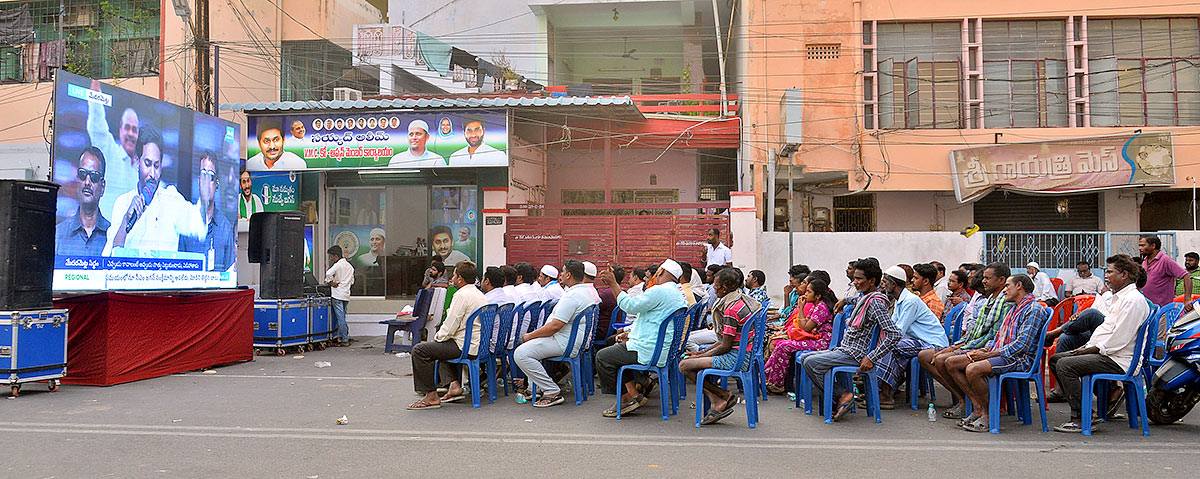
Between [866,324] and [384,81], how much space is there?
16755mm

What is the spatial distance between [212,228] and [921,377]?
29.9ft

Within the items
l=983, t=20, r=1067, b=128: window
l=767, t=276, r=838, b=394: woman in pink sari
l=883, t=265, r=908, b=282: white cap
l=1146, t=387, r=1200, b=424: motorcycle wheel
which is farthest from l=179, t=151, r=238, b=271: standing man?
l=983, t=20, r=1067, b=128: window

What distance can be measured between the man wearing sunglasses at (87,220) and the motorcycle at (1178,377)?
10501 mm

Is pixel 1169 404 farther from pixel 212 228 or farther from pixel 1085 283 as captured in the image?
Result: pixel 212 228

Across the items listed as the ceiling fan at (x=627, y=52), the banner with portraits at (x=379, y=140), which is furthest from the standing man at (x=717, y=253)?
the ceiling fan at (x=627, y=52)

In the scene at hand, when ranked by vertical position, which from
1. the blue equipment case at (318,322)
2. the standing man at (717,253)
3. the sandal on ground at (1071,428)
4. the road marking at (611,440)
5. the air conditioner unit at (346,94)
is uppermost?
the air conditioner unit at (346,94)

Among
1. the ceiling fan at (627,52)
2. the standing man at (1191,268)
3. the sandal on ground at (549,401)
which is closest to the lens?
the sandal on ground at (549,401)

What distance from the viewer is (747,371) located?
7160 millimetres

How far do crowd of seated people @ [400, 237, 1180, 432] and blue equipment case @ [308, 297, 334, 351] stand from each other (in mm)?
5144

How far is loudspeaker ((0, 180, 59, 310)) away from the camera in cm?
891

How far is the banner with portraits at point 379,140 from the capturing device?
51.4ft

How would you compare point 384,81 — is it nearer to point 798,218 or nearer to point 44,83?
point 44,83

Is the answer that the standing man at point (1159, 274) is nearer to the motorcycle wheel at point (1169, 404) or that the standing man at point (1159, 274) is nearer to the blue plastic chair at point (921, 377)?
the blue plastic chair at point (921, 377)

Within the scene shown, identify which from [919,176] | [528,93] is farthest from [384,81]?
[919,176]
